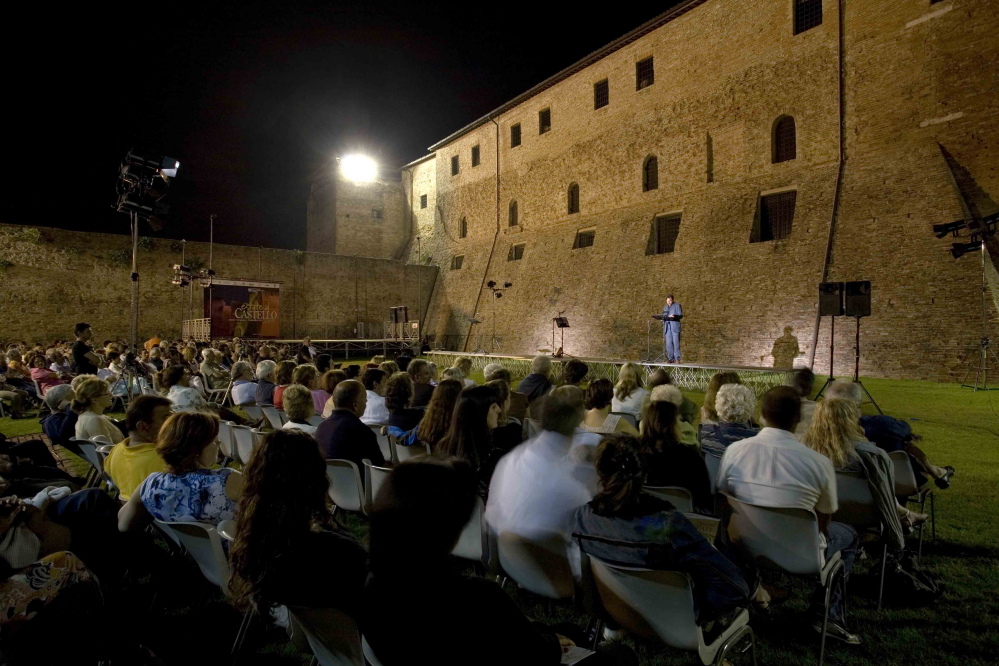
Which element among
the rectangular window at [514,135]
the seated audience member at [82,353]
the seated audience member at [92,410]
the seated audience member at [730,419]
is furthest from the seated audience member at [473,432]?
the rectangular window at [514,135]

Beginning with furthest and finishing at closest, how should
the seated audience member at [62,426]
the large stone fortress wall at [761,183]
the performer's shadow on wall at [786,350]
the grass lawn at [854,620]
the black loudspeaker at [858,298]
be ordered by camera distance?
the performer's shadow on wall at [786,350] < the large stone fortress wall at [761,183] < the black loudspeaker at [858,298] < the seated audience member at [62,426] < the grass lawn at [854,620]

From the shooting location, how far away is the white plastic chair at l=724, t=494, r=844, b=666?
7.43ft

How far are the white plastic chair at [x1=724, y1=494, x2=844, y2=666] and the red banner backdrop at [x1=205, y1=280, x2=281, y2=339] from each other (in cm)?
2193

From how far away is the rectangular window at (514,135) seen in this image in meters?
23.3

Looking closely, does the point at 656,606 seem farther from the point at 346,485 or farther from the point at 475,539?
the point at 346,485

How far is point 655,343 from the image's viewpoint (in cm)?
1573

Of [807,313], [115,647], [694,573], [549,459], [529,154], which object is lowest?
[115,647]

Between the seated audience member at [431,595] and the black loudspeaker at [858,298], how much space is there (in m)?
9.09

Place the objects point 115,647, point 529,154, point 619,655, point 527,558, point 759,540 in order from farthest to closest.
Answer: point 529,154 → point 759,540 → point 527,558 → point 115,647 → point 619,655

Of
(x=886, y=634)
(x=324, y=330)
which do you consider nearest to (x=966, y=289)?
(x=886, y=634)

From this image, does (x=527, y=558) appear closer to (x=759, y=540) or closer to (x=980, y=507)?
(x=759, y=540)

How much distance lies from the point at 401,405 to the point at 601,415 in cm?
158

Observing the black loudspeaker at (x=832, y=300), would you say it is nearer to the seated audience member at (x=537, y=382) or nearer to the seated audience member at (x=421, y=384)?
the seated audience member at (x=537, y=382)

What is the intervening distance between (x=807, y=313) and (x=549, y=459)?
12775 millimetres
